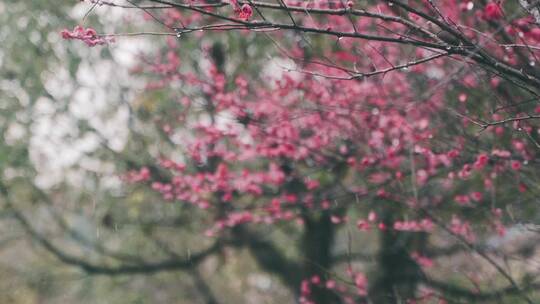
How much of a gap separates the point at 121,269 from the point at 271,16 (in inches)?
187

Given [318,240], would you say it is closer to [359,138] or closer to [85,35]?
[359,138]

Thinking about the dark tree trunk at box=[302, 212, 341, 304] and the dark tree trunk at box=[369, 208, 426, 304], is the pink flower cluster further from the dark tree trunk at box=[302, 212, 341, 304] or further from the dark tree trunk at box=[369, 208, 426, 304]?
the dark tree trunk at box=[369, 208, 426, 304]

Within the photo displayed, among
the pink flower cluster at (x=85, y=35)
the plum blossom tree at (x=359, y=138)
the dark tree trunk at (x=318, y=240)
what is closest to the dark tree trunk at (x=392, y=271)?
the plum blossom tree at (x=359, y=138)

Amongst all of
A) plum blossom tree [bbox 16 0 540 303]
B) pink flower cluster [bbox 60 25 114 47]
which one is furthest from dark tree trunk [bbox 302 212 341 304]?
pink flower cluster [bbox 60 25 114 47]

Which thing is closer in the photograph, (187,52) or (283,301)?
(187,52)

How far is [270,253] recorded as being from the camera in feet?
30.1

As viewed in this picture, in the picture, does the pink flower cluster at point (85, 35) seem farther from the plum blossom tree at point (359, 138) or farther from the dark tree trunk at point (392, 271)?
the dark tree trunk at point (392, 271)

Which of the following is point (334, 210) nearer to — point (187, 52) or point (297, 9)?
point (187, 52)

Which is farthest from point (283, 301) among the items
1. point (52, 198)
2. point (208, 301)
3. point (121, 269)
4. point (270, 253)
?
point (52, 198)

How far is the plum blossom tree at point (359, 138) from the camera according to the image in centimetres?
347

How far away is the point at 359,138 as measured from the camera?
5465 millimetres

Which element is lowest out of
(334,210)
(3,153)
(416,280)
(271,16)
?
(416,280)

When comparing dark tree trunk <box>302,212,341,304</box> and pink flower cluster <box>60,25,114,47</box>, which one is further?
dark tree trunk <box>302,212,341,304</box>

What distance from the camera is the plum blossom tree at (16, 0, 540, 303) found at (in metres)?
3.47
